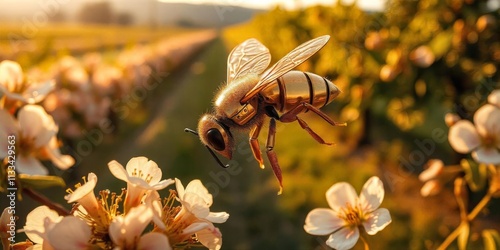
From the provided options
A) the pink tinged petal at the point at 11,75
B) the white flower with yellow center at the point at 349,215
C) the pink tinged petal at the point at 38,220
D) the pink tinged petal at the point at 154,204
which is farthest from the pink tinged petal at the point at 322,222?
the pink tinged petal at the point at 11,75

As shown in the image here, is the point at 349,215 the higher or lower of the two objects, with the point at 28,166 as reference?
lower

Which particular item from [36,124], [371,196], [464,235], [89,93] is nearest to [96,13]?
[89,93]

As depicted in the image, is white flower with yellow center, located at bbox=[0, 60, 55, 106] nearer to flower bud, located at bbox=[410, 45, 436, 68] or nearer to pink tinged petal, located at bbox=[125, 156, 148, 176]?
pink tinged petal, located at bbox=[125, 156, 148, 176]

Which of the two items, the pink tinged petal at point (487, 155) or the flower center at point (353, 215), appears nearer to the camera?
the flower center at point (353, 215)

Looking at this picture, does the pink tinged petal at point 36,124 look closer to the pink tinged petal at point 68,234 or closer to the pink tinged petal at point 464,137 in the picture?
the pink tinged petal at point 68,234

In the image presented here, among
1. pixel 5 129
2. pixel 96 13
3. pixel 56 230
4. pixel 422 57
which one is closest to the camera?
pixel 56 230

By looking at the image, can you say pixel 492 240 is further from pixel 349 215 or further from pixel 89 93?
pixel 89 93
